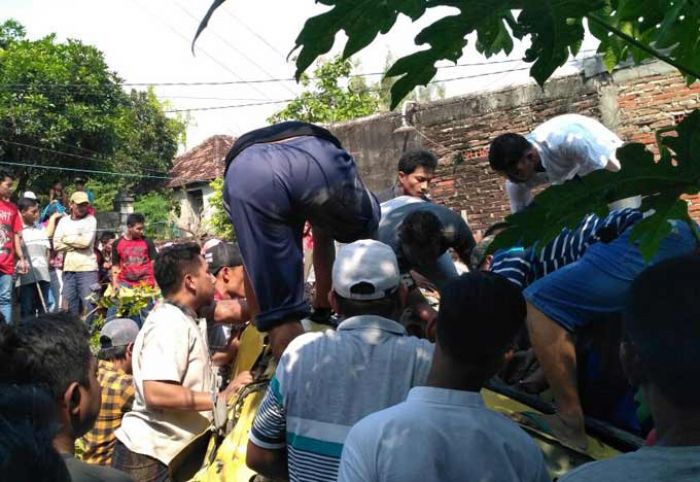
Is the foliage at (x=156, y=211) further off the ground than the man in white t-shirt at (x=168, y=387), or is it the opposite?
the foliage at (x=156, y=211)

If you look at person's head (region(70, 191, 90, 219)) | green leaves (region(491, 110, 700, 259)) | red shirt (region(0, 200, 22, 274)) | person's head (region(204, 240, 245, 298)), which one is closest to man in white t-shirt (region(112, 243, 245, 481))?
person's head (region(204, 240, 245, 298))

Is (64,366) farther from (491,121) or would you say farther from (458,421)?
(491,121)

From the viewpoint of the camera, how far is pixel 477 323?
2543mm

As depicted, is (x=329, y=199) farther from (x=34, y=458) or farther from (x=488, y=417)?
(x=34, y=458)

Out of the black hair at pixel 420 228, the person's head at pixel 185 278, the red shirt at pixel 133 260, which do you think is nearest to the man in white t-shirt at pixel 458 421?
the black hair at pixel 420 228

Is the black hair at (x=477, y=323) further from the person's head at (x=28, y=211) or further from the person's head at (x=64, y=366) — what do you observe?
the person's head at (x=28, y=211)

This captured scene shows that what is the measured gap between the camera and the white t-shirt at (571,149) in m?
4.31

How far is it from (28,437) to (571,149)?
3.36 meters

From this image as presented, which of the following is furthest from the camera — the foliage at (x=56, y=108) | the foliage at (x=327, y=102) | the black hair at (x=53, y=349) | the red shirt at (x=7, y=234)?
the foliage at (x=56, y=108)

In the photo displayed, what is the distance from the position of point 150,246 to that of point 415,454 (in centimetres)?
985

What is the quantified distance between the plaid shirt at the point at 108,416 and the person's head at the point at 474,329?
2.92 metres

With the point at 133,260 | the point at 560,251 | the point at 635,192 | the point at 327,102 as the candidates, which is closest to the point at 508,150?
the point at 560,251

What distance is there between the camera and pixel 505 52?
6.99ft

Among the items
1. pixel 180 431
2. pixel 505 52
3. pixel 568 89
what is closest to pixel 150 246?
pixel 568 89
